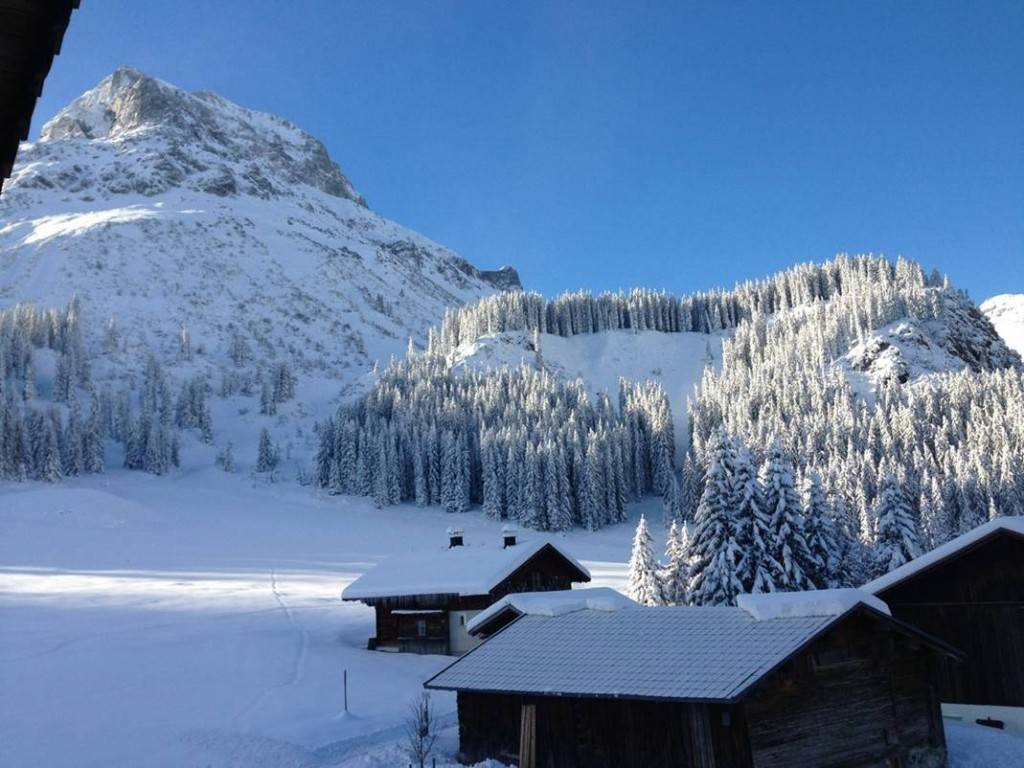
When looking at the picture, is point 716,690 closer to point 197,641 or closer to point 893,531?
point 197,641

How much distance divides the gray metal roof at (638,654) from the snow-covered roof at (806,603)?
20 cm

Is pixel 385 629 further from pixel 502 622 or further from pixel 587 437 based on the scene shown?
pixel 587 437

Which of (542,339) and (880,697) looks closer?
(880,697)

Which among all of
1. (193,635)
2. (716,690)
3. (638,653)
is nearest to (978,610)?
(638,653)

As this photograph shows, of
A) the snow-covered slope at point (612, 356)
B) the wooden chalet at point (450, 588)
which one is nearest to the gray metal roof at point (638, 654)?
the wooden chalet at point (450, 588)

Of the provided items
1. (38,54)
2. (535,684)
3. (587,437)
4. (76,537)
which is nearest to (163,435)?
(76,537)

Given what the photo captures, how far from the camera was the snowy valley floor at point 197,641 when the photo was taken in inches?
901

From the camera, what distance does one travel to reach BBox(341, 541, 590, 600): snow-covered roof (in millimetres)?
37625

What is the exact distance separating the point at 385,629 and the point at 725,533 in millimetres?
17334

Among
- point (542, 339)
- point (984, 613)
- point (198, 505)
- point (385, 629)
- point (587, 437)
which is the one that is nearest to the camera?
point (984, 613)

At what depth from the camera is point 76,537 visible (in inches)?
2835

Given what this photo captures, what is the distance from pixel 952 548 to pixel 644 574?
797 inches

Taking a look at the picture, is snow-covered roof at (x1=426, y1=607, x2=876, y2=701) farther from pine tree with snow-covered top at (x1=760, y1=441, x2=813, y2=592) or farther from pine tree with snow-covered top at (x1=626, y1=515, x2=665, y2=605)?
pine tree with snow-covered top at (x1=626, y1=515, x2=665, y2=605)

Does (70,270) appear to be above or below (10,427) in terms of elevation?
above
